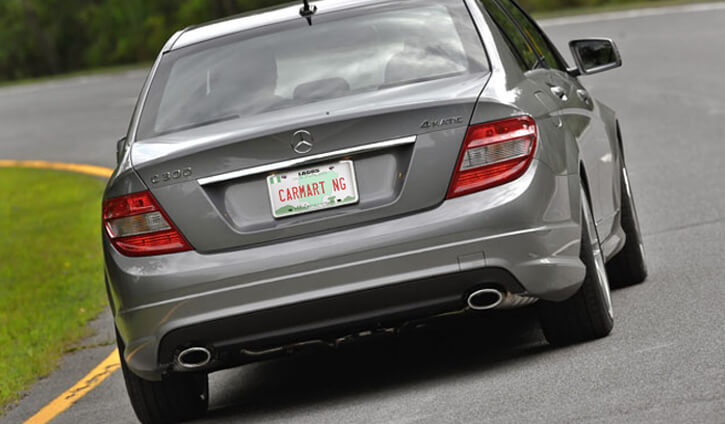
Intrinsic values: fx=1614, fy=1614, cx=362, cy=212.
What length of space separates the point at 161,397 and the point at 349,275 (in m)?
1.17

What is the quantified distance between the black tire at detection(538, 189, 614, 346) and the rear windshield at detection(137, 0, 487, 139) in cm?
86

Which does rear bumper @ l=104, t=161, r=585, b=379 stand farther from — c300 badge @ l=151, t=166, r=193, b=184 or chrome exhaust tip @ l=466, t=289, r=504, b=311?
c300 badge @ l=151, t=166, r=193, b=184

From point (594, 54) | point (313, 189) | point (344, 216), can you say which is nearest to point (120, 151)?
point (313, 189)

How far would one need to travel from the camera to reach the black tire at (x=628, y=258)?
826 cm

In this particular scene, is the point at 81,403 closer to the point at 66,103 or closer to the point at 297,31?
the point at 297,31

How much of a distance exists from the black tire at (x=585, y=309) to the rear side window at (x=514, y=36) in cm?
74

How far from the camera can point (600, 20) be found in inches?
1353

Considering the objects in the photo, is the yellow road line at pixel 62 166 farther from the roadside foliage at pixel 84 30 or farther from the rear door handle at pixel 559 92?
the roadside foliage at pixel 84 30

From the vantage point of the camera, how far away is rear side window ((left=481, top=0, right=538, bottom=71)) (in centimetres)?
709

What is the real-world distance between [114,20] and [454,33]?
6424 cm

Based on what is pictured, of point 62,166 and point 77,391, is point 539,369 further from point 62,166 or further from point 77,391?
→ point 62,166

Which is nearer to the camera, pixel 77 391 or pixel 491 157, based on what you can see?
pixel 491 157

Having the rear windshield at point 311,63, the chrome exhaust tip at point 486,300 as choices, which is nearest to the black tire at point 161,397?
the rear windshield at point 311,63

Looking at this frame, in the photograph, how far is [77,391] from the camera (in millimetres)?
8086
